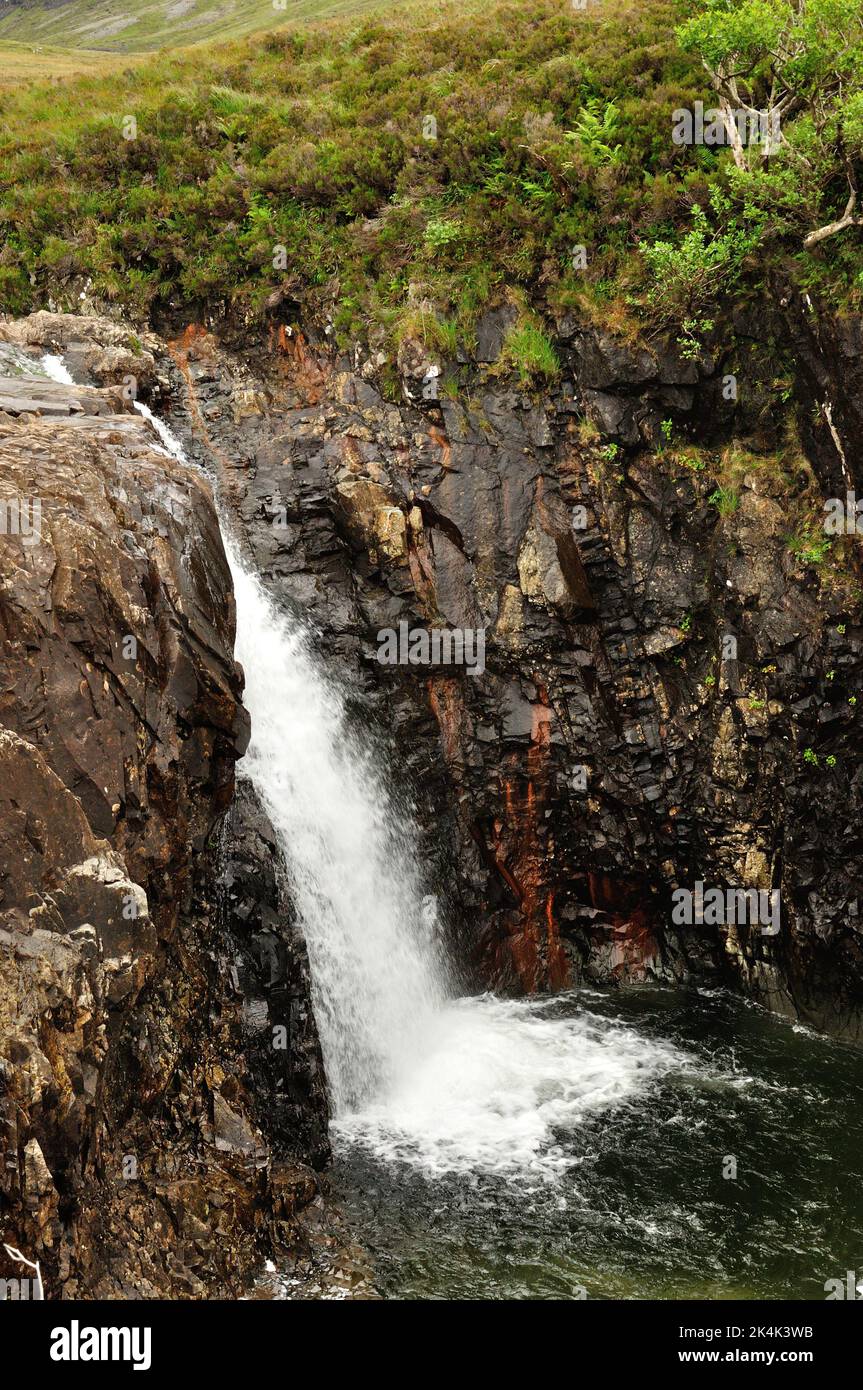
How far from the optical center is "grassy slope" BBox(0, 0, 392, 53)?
222ft

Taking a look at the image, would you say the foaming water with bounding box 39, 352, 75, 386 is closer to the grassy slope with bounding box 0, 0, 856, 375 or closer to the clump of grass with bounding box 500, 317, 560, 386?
the grassy slope with bounding box 0, 0, 856, 375

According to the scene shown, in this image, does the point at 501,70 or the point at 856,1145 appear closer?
the point at 856,1145

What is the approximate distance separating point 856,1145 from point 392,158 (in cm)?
1908

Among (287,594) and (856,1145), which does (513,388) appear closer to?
(287,594)

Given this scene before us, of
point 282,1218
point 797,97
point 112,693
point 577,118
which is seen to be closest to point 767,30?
point 797,97

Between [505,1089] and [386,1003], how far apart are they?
2158 millimetres

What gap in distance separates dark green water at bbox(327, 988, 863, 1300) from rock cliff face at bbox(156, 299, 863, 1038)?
2.97 metres

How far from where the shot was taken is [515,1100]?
14.3 meters

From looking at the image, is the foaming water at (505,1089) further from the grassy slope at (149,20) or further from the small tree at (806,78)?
the grassy slope at (149,20)

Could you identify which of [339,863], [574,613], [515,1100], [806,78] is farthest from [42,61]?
[515,1100]

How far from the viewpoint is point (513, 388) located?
18.2 metres

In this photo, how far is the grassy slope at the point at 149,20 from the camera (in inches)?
2660

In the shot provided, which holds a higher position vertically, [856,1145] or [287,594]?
[287,594]

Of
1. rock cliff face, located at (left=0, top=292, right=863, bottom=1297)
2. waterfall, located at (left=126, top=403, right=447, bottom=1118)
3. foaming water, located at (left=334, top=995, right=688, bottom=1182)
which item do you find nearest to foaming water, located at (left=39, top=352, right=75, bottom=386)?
rock cliff face, located at (left=0, top=292, right=863, bottom=1297)
